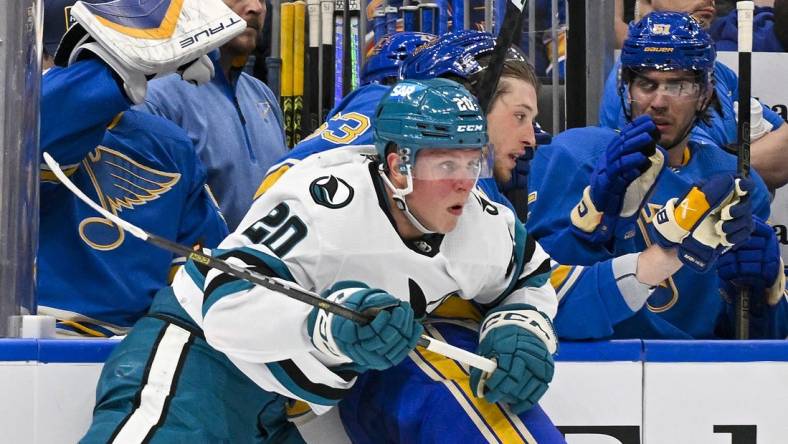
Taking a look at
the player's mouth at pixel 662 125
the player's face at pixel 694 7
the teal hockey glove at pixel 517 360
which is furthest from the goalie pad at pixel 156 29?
the player's face at pixel 694 7

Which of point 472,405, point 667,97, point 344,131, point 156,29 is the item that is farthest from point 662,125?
point 156,29

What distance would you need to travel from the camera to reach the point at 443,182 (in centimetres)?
218

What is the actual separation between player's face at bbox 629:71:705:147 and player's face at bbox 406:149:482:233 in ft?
2.79

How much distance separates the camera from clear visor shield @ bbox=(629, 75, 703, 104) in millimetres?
2928

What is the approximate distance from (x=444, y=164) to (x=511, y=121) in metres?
0.51

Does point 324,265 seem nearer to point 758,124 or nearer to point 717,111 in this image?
point 717,111

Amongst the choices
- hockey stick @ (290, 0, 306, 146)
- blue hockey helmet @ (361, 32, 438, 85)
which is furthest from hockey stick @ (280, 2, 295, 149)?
blue hockey helmet @ (361, 32, 438, 85)

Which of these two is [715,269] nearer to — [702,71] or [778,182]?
[702,71]

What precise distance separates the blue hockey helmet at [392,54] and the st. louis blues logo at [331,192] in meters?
0.84

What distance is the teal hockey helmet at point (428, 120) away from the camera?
2.15m

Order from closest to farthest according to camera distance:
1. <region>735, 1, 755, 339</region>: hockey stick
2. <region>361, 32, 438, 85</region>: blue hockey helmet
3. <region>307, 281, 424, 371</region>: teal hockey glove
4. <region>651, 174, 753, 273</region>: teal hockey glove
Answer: <region>307, 281, 424, 371</region>: teal hockey glove < <region>651, 174, 753, 273</region>: teal hockey glove < <region>735, 1, 755, 339</region>: hockey stick < <region>361, 32, 438, 85</region>: blue hockey helmet

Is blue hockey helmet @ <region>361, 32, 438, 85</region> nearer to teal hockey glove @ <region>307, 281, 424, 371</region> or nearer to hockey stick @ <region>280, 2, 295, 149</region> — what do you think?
hockey stick @ <region>280, 2, 295, 149</region>

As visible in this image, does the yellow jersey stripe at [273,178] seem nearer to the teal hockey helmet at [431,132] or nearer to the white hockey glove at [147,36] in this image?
the white hockey glove at [147,36]

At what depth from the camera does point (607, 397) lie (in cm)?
254
